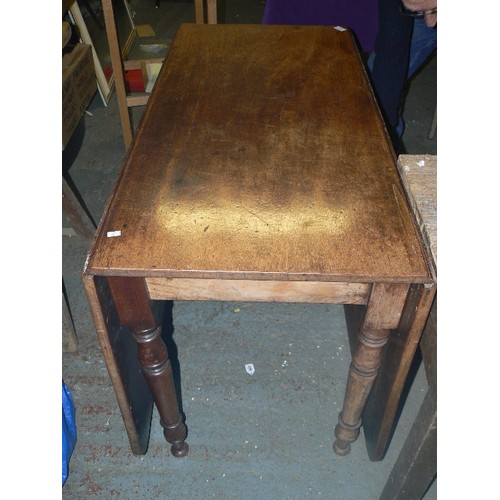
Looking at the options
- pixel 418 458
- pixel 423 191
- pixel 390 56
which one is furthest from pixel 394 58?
pixel 418 458

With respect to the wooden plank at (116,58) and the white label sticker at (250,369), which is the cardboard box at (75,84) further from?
the white label sticker at (250,369)

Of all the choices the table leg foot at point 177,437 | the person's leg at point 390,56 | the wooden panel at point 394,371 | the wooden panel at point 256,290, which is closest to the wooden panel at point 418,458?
the wooden panel at point 394,371

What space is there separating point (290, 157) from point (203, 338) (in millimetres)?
Answer: 846

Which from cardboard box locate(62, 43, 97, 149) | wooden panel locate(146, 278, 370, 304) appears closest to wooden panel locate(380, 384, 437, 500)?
wooden panel locate(146, 278, 370, 304)

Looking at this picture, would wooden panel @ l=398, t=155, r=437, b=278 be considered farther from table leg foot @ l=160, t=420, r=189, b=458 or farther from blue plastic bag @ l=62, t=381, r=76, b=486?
blue plastic bag @ l=62, t=381, r=76, b=486

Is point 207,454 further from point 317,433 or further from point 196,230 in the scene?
point 196,230

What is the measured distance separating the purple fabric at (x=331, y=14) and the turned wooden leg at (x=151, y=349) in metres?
1.61

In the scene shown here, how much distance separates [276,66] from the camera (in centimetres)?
161

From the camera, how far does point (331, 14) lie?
2160 mm

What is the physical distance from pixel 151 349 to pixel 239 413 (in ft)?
1.77

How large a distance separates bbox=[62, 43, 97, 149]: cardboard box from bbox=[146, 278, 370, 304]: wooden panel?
1.48 metres

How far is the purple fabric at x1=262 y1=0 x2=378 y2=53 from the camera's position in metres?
2.12

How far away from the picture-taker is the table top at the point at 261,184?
90cm

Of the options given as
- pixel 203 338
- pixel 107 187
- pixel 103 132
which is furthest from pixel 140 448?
pixel 103 132
